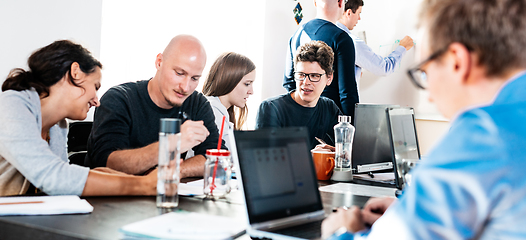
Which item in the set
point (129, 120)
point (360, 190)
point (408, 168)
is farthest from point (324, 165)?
point (129, 120)

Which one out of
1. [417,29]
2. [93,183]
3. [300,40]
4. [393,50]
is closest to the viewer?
[417,29]

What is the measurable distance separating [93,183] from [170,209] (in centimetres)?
27

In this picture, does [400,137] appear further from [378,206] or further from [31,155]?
[31,155]

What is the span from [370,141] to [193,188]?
89cm

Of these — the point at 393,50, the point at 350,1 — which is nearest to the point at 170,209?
the point at 350,1

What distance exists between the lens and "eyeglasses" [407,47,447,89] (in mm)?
603

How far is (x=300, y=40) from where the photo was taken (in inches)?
122

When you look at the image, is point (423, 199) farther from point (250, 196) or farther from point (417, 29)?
point (250, 196)

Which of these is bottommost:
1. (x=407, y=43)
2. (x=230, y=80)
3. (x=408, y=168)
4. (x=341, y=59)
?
(x=408, y=168)

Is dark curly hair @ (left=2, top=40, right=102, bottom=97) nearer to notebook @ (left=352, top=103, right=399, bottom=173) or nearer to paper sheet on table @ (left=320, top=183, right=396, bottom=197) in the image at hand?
paper sheet on table @ (left=320, top=183, right=396, bottom=197)

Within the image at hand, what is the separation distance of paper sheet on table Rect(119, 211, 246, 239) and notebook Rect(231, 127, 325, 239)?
6 cm

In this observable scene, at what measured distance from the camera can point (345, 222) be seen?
833 mm

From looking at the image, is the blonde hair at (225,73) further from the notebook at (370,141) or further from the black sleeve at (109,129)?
the notebook at (370,141)

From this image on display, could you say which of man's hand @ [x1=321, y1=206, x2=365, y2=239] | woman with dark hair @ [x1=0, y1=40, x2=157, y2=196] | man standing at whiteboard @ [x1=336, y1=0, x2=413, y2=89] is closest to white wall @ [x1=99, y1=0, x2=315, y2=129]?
man standing at whiteboard @ [x1=336, y1=0, x2=413, y2=89]
